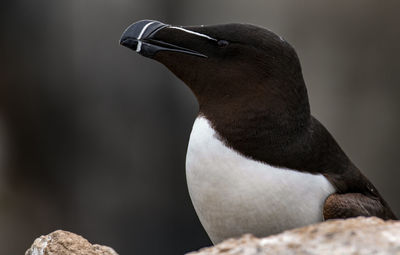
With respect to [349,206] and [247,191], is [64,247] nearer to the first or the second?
[247,191]

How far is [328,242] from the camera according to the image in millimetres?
2953

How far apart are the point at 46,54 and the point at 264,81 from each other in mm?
7071

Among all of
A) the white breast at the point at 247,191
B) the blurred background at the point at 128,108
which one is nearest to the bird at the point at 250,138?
the white breast at the point at 247,191

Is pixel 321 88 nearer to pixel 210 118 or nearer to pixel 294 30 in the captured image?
pixel 294 30

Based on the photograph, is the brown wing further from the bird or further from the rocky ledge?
the rocky ledge

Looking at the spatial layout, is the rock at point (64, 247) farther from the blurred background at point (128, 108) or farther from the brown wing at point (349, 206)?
the blurred background at point (128, 108)

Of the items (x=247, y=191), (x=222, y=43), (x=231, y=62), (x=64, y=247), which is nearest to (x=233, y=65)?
(x=231, y=62)

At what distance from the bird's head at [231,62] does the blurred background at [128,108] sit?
5712 mm

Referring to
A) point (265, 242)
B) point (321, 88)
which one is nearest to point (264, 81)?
point (265, 242)

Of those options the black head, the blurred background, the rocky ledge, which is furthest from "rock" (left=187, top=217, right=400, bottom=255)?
the blurred background

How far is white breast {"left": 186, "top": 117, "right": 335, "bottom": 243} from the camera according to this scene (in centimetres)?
385

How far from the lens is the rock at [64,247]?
13.0ft

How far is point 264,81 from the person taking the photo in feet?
13.2

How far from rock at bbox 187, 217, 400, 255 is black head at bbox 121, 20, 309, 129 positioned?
3.32ft
